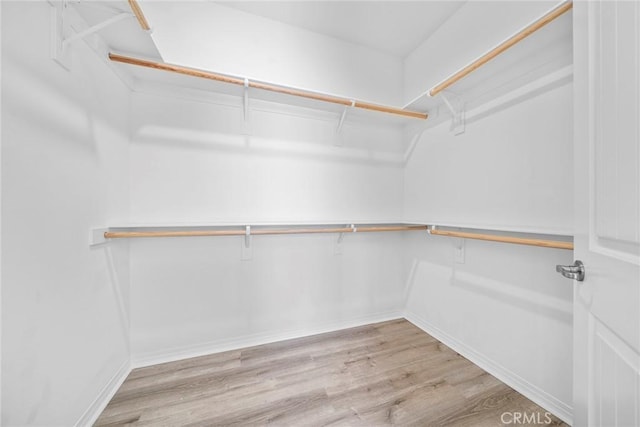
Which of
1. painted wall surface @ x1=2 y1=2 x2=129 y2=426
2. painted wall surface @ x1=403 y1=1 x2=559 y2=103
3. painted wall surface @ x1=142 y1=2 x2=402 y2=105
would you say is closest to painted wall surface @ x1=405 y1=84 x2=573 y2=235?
painted wall surface @ x1=403 y1=1 x2=559 y2=103

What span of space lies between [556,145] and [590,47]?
0.61m

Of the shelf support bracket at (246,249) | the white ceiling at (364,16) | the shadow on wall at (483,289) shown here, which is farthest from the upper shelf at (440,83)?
the shadow on wall at (483,289)

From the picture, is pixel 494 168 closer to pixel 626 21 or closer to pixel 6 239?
pixel 626 21

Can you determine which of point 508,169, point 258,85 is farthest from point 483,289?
point 258,85

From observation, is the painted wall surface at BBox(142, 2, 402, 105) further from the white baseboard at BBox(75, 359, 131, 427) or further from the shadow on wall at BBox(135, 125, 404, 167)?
the white baseboard at BBox(75, 359, 131, 427)

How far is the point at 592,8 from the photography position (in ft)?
2.22

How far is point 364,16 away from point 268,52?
775 mm

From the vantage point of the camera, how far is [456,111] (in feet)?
5.49

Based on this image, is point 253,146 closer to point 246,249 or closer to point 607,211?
point 246,249

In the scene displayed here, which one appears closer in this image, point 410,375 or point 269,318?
point 410,375

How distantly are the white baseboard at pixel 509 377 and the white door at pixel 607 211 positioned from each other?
23.5 inches

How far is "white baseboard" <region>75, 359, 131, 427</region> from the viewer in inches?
42.2

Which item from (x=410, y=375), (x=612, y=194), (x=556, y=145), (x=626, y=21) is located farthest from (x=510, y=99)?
(x=410, y=375)

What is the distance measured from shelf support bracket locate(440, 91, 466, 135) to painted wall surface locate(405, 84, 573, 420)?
5 centimetres
